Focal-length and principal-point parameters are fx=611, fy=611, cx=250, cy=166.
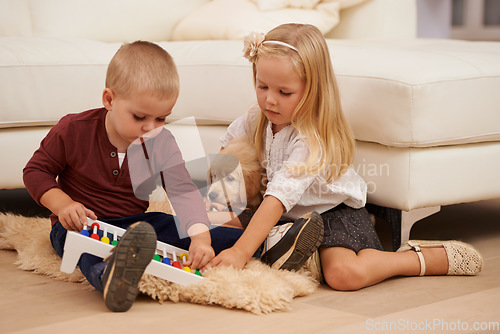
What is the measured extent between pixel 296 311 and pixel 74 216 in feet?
1.42

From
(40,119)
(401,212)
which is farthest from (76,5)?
(401,212)

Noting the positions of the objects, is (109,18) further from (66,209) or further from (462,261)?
(462,261)

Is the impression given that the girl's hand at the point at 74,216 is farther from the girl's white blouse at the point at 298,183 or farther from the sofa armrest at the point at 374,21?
the sofa armrest at the point at 374,21

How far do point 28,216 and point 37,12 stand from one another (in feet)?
2.55

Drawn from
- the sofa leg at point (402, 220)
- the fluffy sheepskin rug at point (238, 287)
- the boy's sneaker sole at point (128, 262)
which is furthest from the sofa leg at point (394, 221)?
the boy's sneaker sole at point (128, 262)

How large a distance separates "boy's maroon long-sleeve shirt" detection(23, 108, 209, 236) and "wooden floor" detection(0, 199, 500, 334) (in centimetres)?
19

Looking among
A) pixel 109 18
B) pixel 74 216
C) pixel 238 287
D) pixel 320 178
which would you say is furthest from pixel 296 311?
pixel 109 18

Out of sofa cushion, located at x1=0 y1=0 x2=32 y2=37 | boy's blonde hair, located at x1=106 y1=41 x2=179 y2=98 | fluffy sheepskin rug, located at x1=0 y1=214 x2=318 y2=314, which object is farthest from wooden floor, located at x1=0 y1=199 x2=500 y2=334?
sofa cushion, located at x1=0 y1=0 x2=32 y2=37

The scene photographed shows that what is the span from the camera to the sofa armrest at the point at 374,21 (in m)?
2.25

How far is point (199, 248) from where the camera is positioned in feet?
3.71

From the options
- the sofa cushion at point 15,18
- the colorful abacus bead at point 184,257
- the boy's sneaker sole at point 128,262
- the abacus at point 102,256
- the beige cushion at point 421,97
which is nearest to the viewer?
the boy's sneaker sole at point 128,262

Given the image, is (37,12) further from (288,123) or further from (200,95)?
(288,123)

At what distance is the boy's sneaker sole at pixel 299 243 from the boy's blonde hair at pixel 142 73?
0.34 m

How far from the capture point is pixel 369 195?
1377mm
